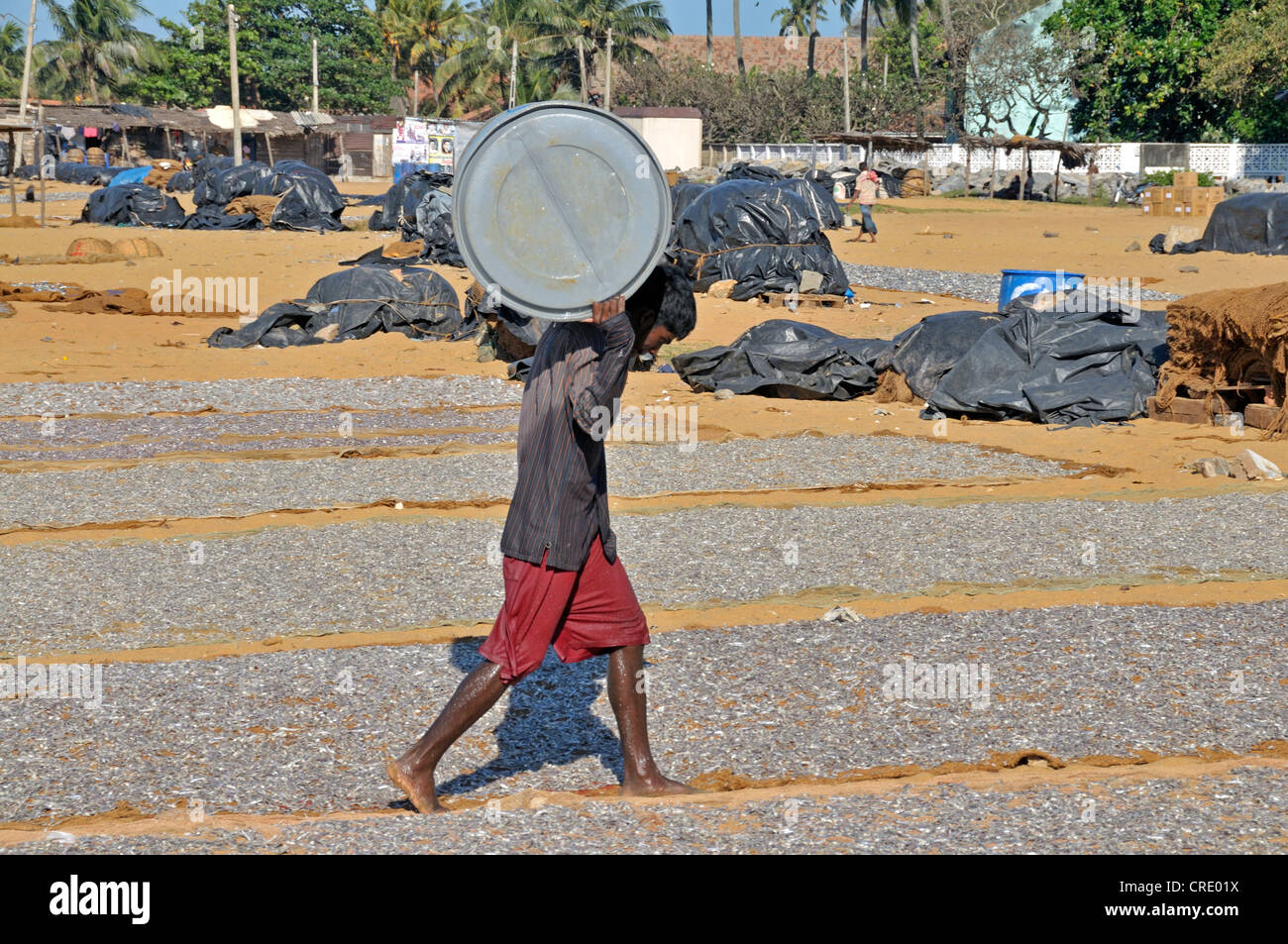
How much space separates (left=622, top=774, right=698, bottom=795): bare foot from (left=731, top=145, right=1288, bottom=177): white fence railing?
45766mm

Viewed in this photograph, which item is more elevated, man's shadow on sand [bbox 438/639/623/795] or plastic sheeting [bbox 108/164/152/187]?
plastic sheeting [bbox 108/164/152/187]

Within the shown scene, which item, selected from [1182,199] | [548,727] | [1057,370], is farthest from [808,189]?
[548,727]

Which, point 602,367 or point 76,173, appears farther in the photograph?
point 76,173

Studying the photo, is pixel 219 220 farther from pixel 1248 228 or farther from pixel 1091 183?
pixel 1091 183

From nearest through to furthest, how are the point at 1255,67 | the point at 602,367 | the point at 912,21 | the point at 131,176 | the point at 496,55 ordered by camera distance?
1. the point at 602,367
2. the point at 131,176
3. the point at 1255,67
4. the point at 912,21
5. the point at 496,55

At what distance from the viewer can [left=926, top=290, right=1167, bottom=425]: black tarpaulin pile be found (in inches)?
467

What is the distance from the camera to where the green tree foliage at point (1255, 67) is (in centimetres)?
4262

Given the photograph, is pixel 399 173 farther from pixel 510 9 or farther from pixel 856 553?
pixel 856 553

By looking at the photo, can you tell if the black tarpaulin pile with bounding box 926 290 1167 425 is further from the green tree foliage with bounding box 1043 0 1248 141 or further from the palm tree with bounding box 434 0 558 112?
the palm tree with bounding box 434 0 558 112

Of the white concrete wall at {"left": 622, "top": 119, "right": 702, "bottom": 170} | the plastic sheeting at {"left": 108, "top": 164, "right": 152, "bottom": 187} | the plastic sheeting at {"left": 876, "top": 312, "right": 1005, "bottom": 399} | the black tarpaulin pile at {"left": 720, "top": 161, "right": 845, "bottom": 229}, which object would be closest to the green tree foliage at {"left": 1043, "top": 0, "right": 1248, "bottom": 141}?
the white concrete wall at {"left": 622, "top": 119, "right": 702, "bottom": 170}

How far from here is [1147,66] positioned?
49531mm

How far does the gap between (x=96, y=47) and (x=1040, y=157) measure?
50507 millimetres

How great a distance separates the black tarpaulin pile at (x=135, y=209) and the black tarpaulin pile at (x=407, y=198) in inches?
188

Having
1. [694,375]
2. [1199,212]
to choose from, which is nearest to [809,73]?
[1199,212]
